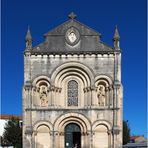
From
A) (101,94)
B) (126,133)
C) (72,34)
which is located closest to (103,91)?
(101,94)

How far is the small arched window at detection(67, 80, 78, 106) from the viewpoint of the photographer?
36938 millimetres

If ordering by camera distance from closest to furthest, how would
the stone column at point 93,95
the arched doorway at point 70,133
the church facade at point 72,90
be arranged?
the church facade at point 72,90, the stone column at point 93,95, the arched doorway at point 70,133

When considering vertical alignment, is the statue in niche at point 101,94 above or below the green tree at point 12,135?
above

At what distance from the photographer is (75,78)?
37.1 meters

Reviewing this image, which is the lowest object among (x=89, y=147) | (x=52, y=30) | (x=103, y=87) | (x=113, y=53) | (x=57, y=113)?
(x=89, y=147)

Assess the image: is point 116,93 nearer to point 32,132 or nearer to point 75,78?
point 75,78

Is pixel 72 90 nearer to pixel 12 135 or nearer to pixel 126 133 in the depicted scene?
pixel 12 135

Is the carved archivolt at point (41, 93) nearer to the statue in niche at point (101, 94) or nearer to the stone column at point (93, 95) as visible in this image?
the stone column at point (93, 95)

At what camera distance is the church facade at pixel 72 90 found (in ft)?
117

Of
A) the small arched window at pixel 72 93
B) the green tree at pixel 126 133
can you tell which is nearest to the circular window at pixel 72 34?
the small arched window at pixel 72 93

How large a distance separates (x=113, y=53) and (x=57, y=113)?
7365 mm

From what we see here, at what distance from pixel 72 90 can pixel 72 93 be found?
0.28 m

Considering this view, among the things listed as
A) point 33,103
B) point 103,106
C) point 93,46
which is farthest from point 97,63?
point 33,103

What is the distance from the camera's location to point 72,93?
37.1 metres
